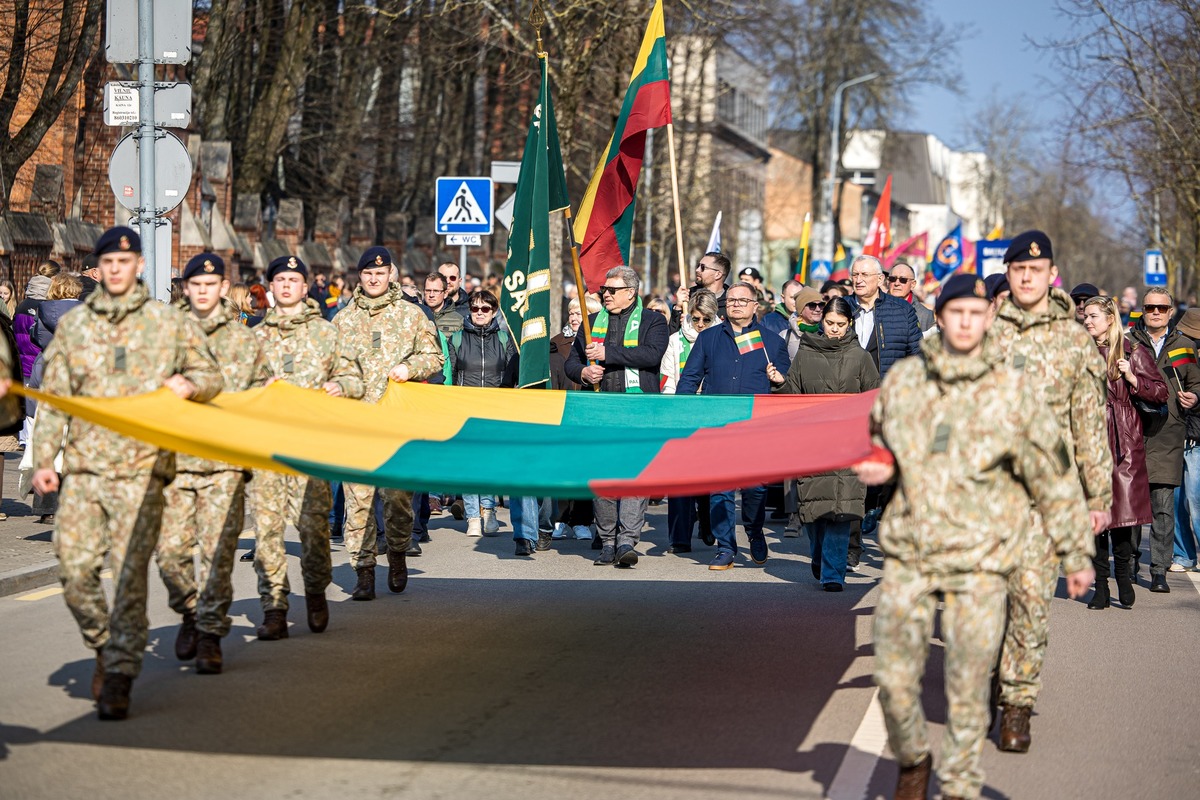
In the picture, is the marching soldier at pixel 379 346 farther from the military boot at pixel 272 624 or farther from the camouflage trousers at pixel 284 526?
the military boot at pixel 272 624

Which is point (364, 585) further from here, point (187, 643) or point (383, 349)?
point (187, 643)

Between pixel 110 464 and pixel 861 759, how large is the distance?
140 inches

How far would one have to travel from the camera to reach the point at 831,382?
11625mm

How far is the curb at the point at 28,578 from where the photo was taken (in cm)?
1077

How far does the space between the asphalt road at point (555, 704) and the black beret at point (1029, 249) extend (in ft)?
7.31

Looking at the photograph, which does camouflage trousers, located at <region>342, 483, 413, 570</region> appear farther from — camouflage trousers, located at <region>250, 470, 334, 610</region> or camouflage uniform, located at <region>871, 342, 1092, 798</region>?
camouflage uniform, located at <region>871, 342, 1092, 798</region>

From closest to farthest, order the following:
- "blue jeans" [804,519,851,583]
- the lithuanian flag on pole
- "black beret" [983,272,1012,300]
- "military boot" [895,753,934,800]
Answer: "military boot" [895,753,934,800] < "black beret" [983,272,1012,300] < "blue jeans" [804,519,851,583] < the lithuanian flag on pole

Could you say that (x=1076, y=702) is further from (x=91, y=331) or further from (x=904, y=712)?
(x=91, y=331)

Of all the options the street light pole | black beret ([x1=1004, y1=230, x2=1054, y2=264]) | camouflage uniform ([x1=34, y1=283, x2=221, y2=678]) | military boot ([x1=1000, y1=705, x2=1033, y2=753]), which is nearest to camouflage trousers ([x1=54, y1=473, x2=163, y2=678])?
camouflage uniform ([x1=34, y1=283, x2=221, y2=678])

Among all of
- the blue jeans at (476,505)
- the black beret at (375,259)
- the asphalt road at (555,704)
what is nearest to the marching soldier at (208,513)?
the asphalt road at (555,704)

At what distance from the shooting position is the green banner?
40.9 ft

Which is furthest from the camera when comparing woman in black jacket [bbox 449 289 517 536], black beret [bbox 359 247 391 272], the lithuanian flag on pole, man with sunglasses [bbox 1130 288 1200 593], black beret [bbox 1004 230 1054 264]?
woman in black jacket [bbox 449 289 517 536]

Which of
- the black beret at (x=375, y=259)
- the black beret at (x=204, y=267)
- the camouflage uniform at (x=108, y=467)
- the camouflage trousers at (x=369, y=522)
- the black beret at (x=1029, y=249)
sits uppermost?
the black beret at (x=1029, y=249)

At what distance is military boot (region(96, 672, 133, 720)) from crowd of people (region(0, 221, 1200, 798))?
2 centimetres
